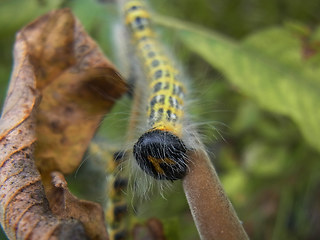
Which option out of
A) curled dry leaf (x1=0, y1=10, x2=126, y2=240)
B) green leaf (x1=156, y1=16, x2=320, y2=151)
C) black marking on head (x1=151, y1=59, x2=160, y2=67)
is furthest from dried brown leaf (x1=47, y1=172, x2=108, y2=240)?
green leaf (x1=156, y1=16, x2=320, y2=151)

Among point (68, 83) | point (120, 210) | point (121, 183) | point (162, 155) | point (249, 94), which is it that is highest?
point (68, 83)

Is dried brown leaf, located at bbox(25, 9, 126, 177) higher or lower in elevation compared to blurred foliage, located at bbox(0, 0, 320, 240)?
higher

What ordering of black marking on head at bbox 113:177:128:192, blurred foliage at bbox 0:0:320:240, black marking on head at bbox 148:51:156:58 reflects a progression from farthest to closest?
1. blurred foliage at bbox 0:0:320:240
2. black marking on head at bbox 148:51:156:58
3. black marking on head at bbox 113:177:128:192

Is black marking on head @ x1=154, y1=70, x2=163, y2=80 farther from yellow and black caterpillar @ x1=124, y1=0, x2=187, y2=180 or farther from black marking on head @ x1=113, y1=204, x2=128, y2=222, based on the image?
black marking on head @ x1=113, y1=204, x2=128, y2=222

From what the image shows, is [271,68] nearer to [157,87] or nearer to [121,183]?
[157,87]

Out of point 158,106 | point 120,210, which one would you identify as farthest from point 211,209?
point 120,210

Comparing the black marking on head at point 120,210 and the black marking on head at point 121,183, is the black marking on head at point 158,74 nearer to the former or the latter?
the black marking on head at point 121,183
